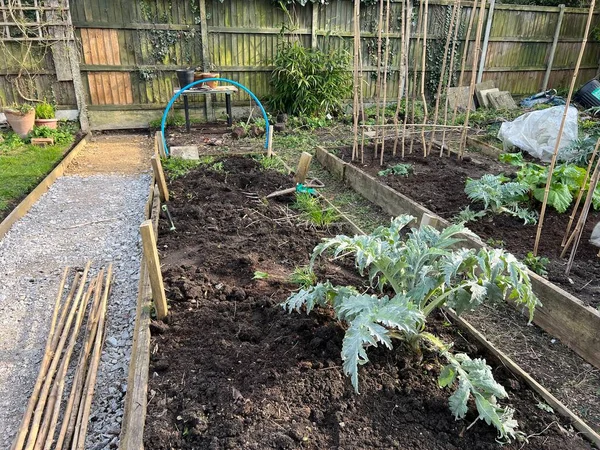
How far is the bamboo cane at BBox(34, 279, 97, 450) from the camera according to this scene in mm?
2117

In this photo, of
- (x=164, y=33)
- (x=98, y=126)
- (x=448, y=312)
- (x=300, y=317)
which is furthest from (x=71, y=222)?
(x=164, y=33)

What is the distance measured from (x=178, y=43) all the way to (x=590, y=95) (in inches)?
352

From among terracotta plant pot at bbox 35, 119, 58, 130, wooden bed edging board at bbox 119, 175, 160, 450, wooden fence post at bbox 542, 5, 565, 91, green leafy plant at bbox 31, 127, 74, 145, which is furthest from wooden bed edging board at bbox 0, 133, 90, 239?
wooden fence post at bbox 542, 5, 565, 91

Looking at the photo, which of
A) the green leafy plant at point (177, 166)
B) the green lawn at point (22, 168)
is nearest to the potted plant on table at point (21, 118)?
the green lawn at point (22, 168)

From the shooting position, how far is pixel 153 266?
8.19 feet

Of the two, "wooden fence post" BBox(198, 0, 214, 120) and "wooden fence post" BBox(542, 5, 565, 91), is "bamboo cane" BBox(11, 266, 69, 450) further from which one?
"wooden fence post" BBox(542, 5, 565, 91)

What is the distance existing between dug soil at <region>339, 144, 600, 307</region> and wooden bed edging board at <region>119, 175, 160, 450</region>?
8.83 feet

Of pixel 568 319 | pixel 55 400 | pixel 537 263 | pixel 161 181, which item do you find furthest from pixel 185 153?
pixel 568 319

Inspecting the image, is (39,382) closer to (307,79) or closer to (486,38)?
(307,79)

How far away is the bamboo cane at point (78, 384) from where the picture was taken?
216cm

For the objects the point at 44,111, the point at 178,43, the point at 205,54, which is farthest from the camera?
the point at 205,54

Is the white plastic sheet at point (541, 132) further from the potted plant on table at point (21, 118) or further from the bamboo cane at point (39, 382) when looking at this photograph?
the potted plant on table at point (21, 118)

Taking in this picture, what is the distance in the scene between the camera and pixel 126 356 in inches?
107

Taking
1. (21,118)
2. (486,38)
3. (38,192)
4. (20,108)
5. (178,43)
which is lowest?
(38,192)
